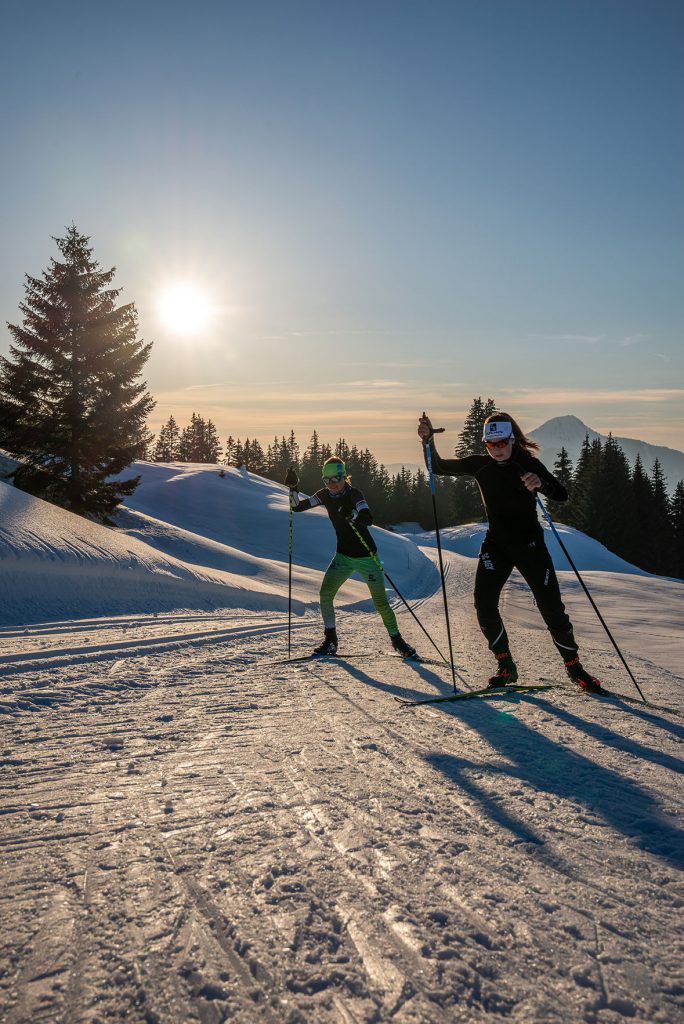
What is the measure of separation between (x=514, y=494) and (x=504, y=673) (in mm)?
1770

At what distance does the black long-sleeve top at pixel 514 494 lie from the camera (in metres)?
5.49

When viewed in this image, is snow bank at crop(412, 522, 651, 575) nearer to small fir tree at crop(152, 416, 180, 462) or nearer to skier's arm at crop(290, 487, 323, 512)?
skier's arm at crop(290, 487, 323, 512)

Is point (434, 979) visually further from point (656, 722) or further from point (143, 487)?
point (143, 487)

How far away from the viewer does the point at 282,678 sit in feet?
19.4

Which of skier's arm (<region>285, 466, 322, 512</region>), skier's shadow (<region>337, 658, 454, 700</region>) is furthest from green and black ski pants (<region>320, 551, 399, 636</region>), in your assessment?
skier's arm (<region>285, 466, 322, 512</region>)

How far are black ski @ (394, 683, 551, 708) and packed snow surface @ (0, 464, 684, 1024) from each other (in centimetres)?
9

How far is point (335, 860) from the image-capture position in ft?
8.29

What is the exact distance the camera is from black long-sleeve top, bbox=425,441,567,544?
5488 mm

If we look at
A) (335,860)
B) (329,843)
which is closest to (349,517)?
(329,843)

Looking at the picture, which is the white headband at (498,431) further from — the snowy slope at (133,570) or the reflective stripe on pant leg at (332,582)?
the snowy slope at (133,570)

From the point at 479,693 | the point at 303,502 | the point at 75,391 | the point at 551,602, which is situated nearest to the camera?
the point at 479,693

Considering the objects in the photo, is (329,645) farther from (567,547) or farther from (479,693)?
(567,547)

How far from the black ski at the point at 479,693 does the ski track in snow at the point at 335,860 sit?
7.6 inches

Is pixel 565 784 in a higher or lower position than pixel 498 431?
lower
